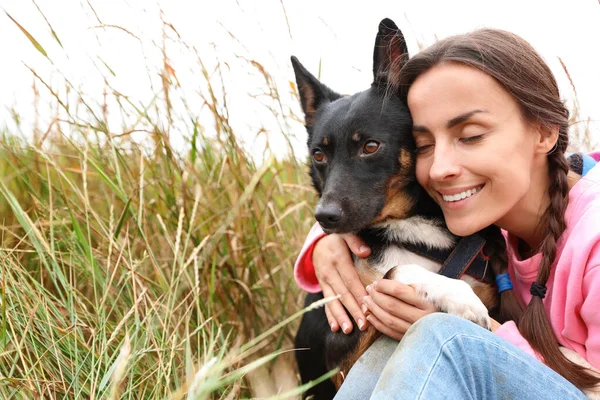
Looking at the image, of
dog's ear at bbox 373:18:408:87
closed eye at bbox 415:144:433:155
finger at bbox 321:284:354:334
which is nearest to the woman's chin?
closed eye at bbox 415:144:433:155

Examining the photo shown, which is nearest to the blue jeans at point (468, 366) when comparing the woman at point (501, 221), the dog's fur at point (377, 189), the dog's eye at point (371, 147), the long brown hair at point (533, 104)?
the woman at point (501, 221)

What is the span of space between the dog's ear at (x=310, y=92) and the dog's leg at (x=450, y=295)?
989 mm

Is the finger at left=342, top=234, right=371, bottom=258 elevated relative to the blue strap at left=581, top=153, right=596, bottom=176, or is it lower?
lower

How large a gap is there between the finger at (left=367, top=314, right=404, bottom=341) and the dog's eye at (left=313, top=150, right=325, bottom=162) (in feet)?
2.22

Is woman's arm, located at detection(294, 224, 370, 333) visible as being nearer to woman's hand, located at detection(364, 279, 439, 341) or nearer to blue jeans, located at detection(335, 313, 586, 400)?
woman's hand, located at detection(364, 279, 439, 341)

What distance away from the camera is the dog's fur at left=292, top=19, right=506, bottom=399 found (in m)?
2.22

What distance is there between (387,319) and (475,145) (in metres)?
0.65

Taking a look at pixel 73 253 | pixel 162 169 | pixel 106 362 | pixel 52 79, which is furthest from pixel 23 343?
pixel 52 79

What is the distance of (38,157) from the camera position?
2.87 m

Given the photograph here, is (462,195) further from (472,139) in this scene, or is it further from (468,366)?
(468,366)

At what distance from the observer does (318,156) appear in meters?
2.48

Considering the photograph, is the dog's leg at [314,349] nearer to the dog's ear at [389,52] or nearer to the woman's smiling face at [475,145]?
the woman's smiling face at [475,145]

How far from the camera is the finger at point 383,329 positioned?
207cm

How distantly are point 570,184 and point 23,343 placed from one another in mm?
1921
